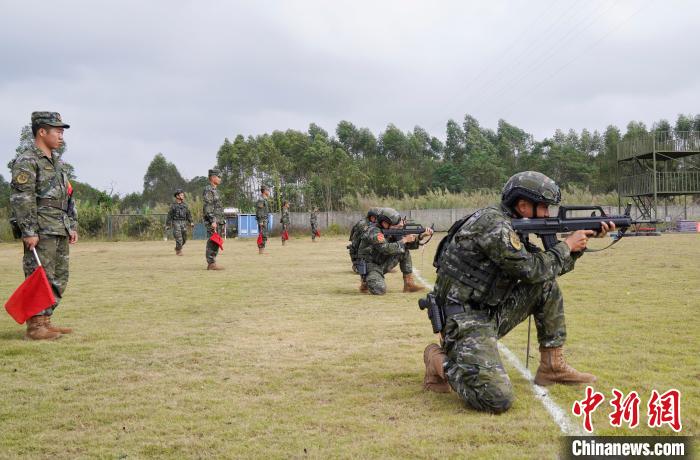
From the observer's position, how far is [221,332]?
7.24m

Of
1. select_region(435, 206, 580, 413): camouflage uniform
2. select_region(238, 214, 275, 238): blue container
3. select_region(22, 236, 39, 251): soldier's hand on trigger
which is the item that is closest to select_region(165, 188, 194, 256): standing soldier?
select_region(22, 236, 39, 251): soldier's hand on trigger

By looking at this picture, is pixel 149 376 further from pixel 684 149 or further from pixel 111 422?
pixel 684 149

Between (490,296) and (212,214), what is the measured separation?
1254 centimetres

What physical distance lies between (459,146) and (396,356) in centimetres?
6297

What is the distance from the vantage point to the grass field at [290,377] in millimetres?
3734

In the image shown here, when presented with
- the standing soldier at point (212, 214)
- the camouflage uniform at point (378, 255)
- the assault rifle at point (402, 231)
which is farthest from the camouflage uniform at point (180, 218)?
the assault rifle at point (402, 231)


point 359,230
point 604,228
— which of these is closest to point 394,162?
point 359,230

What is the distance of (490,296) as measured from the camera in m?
4.63

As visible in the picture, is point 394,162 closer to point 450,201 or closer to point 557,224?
point 450,201

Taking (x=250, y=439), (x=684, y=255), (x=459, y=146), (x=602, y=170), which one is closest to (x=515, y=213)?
(x=250, y=439)

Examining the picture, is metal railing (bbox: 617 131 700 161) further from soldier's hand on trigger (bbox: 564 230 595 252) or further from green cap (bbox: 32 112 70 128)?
green cap (bbox: 32 112 70 128)

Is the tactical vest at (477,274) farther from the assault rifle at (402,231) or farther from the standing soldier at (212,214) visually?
the standing soldier at (212,214)

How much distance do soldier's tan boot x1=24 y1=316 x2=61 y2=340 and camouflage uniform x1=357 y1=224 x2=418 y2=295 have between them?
503 centimetres

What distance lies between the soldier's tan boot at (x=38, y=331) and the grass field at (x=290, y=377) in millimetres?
134
